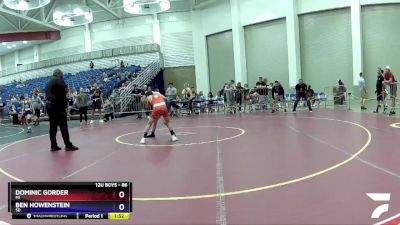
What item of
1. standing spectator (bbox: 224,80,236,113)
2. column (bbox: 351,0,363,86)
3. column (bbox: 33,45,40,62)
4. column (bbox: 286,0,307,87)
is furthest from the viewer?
column (bbox: 33,45,40,62)

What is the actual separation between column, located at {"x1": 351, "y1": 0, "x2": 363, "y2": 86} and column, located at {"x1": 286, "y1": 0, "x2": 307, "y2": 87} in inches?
136

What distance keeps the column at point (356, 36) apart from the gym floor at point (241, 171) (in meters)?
12.1

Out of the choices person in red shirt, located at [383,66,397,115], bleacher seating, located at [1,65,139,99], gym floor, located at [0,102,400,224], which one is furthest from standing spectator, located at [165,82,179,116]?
person in red shirt, located at [383,66,397,115]

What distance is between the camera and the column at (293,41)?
80.8 ft

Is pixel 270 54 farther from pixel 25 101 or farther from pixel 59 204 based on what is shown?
pixel 59 204

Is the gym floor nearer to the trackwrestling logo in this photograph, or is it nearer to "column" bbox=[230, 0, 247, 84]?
the trackwrestling logo

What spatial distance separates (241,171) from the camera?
6.49m

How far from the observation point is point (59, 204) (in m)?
3.06

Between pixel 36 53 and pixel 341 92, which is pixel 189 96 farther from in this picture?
pixel 36 53

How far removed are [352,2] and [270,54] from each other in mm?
6317

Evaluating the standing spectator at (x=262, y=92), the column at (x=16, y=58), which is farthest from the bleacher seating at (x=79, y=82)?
the standing spectator at (x=262, y=92)

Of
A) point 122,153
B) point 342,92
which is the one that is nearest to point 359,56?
point 342,92

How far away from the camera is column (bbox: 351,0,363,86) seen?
22.8 metres
